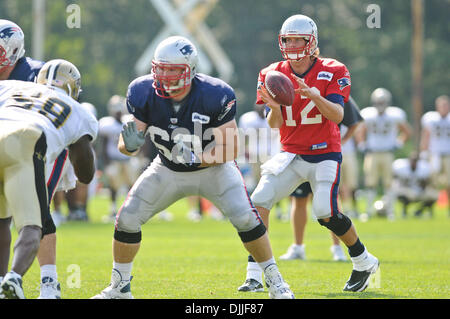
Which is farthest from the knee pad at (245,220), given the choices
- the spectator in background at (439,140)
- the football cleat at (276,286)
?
the spectator in background at (439,140)

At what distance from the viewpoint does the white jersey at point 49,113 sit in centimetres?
456

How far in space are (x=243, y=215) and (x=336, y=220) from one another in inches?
38.6

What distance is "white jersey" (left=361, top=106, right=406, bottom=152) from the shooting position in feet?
43.1

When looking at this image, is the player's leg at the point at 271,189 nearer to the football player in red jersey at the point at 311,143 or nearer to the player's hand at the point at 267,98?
the football player in red jersey at the point at 311,143

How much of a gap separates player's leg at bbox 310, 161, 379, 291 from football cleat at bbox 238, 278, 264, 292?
0.61 m

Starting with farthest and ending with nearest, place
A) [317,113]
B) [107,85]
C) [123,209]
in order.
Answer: [107,85]
[317,113]
[123,209]

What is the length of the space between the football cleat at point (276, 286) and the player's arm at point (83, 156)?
124 cm

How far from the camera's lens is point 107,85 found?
122ft

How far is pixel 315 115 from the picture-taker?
5898 mm

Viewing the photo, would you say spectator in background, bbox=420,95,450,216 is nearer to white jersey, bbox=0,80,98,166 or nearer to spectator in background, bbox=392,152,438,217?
spectator in background, bbox=392,152,438,217

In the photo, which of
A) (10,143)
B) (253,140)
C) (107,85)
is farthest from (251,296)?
(107,85)

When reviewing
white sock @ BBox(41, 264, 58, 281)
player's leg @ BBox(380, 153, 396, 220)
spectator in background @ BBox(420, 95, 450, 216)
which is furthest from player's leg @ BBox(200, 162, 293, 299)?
spectator in background @ BBox(420, 95, 450, 216)
